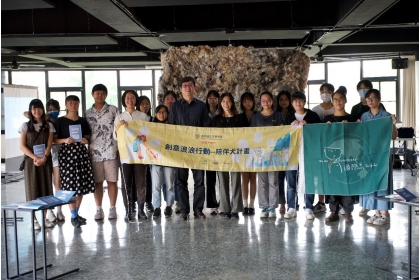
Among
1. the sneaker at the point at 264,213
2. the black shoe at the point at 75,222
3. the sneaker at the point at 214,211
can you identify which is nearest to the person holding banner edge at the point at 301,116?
the sneaker at the point at 264,213

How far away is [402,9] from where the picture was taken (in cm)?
882

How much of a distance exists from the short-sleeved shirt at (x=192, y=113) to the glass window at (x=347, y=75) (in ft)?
38.4

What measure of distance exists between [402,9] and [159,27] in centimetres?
429

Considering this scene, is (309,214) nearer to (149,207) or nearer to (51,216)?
(149,207)

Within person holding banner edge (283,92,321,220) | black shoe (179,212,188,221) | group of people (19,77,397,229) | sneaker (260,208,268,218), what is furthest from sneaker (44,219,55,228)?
person holding banner edge (283,92,321,220)

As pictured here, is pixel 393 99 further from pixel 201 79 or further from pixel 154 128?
pixel 154 128

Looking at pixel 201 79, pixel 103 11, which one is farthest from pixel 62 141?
pixel 201 79

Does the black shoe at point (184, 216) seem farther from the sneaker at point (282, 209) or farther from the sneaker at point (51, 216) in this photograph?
the sneaker at point (51, 216)

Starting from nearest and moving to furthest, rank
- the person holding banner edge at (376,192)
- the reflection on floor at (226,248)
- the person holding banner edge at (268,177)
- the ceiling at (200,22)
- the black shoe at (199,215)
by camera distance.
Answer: the reflection on floor at (226,248) → the person holding banner edge at (376,192) → the person holding banner edge at (268,177) → the black shoe at (199,215) → the ceiling at (200,22)

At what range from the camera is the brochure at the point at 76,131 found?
550 centimetres

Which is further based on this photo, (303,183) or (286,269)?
(303,183)

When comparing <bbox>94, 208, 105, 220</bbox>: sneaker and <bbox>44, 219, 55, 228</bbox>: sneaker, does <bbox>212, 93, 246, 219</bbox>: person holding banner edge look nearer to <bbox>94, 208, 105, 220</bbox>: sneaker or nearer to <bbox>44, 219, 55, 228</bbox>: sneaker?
<bbox>94, 208, 105, 220</bbox>: sneaker

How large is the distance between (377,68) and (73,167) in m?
13.4

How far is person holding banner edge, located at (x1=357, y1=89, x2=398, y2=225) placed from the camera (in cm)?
534
